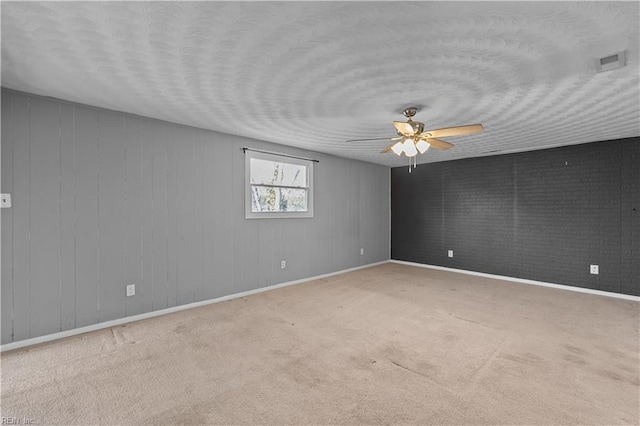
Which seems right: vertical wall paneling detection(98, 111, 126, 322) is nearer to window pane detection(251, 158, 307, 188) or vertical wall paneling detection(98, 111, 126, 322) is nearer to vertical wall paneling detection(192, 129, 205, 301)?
vertical wall paneling detection(192, 129, 205, 301)

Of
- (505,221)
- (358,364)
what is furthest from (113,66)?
(505,221)

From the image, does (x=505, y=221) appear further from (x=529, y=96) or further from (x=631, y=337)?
(x=529, y=96)

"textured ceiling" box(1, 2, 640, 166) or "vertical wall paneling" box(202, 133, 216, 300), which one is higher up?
"textured ceiling" box(1, 2, 640, 166)

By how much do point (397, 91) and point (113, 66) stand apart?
2251mm

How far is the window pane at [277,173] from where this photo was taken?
4.47m

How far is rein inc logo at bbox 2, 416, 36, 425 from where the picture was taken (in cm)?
168

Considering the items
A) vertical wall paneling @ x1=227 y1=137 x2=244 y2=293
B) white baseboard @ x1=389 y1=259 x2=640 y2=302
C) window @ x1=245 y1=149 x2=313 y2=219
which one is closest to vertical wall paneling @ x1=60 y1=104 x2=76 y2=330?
vertical wall paneling @ x1=227 y1=137 x2=244 y2=293

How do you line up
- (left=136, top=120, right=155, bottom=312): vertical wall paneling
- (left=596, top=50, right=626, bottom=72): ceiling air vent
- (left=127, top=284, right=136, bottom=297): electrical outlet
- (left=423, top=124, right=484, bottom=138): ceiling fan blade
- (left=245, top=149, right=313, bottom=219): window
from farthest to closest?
(left=245, top=149, right=313, bottom=219): window, (left=136, top=120, right=155, bottom=312): vertical wall paneling, (left=127, top=284, right=136, bottom=297): electrical outlet, (left=423, top=124, right=484, bottom=138): ceiling fan blade, (left=596, top=50, right=626, bottom=72): ceiling air vent

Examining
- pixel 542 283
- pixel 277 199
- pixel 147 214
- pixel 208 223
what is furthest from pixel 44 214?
pixel 542 283

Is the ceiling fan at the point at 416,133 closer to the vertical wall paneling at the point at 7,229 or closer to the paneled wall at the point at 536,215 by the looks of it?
the paneled wall at the point at 536,215

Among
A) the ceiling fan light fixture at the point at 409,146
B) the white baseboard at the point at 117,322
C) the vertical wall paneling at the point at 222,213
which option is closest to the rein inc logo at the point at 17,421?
the white baseboard at the point at 117,322

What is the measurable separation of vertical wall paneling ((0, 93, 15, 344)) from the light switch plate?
0.04 m

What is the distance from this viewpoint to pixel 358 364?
7.63 feet

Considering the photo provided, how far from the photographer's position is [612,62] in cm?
197
